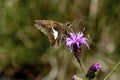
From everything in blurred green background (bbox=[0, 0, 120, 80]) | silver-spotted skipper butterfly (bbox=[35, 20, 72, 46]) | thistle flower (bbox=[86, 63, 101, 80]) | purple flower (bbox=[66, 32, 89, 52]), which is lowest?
thistle flower (bbox=[86, 63, 101, 80])

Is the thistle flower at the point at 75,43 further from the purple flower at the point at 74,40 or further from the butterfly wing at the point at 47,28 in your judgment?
the butterfly wing at the point at 47,28

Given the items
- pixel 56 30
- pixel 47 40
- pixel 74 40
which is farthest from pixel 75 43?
pixel 47 40

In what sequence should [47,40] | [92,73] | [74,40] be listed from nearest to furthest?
[92,73] < [74,40] < [47,40]

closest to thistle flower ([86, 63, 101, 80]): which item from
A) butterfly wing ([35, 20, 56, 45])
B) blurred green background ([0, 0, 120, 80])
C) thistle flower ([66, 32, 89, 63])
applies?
thistle flower ([66, 32, 89, 63])

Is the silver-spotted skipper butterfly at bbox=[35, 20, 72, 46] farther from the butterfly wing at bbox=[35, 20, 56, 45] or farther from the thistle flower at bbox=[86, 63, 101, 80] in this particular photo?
the thistle flower at bbox=[86, 63, 101, 80]

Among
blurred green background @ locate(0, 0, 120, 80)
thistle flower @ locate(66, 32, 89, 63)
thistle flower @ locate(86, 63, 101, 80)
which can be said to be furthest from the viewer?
blurred green background @ locate(0, 0, 120, 80)

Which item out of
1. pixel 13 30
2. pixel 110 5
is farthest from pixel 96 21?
pixel 13 30

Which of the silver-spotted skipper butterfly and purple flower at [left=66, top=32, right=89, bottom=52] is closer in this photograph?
the silver-spotted skipper butterfly

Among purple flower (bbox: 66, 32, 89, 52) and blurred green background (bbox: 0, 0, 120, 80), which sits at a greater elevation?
blurred green background (bbox: 0, 0, 120, 80)

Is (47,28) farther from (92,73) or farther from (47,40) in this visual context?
(47,40)
